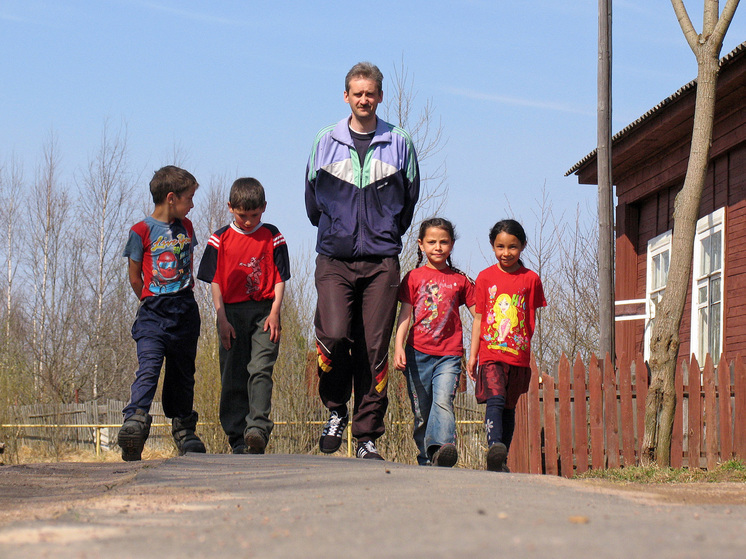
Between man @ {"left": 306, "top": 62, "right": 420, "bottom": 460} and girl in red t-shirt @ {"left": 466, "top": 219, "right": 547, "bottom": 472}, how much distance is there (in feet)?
1.89

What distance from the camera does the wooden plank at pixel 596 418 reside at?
10.4 meters

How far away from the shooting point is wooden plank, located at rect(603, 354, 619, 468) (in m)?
10.4

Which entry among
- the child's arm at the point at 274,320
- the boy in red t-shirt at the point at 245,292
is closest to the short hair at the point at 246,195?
the boy in red t-shirt at the point at 245,292

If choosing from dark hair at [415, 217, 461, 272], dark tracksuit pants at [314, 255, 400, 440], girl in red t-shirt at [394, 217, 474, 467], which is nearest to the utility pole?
dark hair at [415, 217, 461, 272]

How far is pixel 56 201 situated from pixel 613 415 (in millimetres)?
30330

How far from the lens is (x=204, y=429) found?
14203mm

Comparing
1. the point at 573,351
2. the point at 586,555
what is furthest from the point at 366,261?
the point at 573,351

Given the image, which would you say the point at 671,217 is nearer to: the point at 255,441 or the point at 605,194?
the point at 605,194

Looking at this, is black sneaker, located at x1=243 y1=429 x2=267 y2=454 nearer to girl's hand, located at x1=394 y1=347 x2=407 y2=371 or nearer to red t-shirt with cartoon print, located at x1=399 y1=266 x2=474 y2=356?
girl's hand, located at x1=394 y1=347 x2=407 y2=371

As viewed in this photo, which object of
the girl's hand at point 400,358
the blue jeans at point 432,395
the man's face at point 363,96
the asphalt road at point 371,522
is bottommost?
the asphalt road at point 371,522

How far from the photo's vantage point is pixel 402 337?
225 inches

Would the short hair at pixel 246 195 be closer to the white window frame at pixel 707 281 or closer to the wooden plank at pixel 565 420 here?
the wooden plank at pixel 565 420

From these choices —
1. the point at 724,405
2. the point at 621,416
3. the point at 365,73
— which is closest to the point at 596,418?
the point at 621,416

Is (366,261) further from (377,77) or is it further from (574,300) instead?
(574,300)
